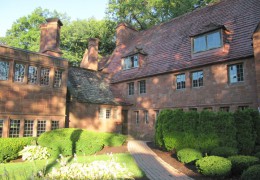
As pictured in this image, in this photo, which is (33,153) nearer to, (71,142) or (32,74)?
(71,142)

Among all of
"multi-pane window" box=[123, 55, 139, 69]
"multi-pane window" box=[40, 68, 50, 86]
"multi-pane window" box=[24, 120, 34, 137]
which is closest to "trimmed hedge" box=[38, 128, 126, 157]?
"multi-pane window" box=[24, 120, 34, 137]

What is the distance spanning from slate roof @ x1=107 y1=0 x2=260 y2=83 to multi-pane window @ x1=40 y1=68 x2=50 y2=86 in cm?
895

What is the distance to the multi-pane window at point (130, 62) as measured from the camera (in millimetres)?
25189

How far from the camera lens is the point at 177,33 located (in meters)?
24.5

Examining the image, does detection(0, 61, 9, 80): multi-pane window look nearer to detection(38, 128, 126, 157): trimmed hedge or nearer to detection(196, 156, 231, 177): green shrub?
detection(38, 128, 126, 157): trimmed hedge

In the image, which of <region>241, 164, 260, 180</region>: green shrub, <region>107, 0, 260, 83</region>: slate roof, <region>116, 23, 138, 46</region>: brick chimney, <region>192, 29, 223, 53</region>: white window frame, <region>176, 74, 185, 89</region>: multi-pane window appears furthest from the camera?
<region>116, 23, 138, 46</region>: brick chimney

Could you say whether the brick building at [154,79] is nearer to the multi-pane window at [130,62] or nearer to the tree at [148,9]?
the multi-pane window at [130,62]

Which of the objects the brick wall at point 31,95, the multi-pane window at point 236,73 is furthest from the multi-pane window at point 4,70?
the multi-pane window at point 236,73

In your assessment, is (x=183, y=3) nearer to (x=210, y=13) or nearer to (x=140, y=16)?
(x=140, y=16)

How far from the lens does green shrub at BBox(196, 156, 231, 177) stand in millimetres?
8727

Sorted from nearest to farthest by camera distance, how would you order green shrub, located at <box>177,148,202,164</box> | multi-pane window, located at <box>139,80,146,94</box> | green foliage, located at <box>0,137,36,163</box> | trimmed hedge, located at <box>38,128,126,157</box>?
1. green shrub, located at <box>177,148,202,164</box>
2. green foliage, located at <box>0,137,36,163</box>
3. trimmed hedge, located at <box>38,128,126,157</box>
4. multi-pane window, located at <box>139,80,146,94</box>

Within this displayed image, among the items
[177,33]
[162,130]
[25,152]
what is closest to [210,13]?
[177,33]

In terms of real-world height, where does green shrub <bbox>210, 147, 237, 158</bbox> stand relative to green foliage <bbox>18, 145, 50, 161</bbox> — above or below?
above

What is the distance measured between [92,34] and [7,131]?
30.1 m
